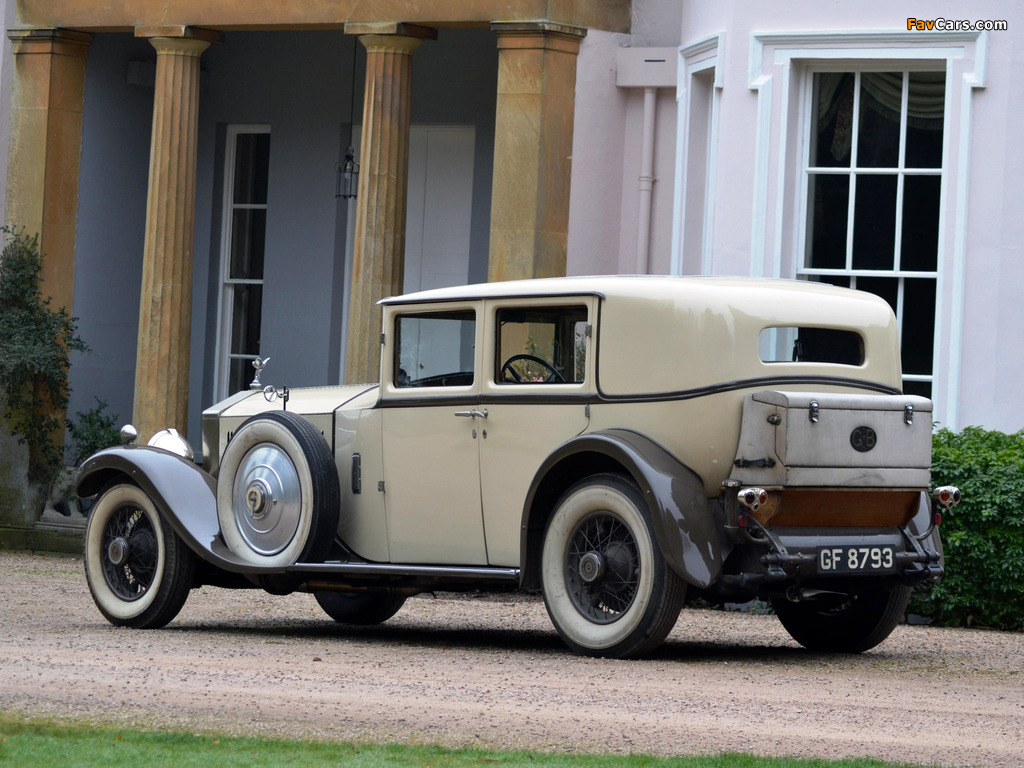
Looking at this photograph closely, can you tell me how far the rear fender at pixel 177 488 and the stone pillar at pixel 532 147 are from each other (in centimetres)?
461

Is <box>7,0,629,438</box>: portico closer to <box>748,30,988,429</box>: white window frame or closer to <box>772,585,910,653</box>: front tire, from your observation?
<box>748,30,988,429</box>: white window frame

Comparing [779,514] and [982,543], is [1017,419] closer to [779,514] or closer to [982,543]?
[982,543]

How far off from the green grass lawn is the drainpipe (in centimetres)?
862

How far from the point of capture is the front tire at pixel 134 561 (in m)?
8.71

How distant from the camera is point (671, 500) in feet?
23.4

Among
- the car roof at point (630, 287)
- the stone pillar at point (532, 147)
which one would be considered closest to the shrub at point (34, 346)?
the stone pillar at point (532, 147)

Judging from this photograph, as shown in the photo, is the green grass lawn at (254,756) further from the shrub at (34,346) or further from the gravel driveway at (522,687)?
the shrub at (34,346)

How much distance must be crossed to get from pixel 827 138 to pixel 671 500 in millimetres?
5576

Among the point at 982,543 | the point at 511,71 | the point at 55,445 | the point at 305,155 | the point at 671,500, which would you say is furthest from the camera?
the point at 305,155

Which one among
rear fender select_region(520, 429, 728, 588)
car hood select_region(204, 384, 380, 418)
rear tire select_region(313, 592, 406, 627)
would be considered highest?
car hood select_region(204, 384, 380, 418)

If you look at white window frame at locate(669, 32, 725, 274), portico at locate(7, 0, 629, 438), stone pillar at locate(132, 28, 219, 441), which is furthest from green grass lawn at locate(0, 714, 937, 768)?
stone pillar at locate(132, 28, 219, 441)

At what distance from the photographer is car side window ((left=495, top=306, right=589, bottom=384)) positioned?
7.76 meters

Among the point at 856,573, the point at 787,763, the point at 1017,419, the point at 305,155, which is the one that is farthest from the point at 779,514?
the point at 305,155

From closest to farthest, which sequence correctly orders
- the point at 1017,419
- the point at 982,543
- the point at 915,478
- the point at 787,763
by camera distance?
1. the point at 787,763
2. the point at 915,478
3. the point at 982,543
4. the point at 1017,419
